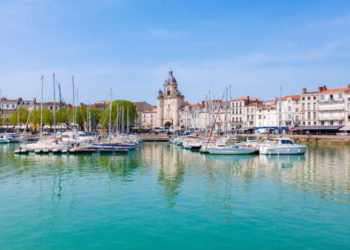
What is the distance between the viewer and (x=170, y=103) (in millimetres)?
116500

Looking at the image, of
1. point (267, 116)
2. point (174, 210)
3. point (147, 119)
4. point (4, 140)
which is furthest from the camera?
point (147, 119)

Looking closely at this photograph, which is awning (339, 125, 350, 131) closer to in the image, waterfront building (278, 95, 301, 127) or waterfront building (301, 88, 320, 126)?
waterfront building (301, 88, 320, 126)

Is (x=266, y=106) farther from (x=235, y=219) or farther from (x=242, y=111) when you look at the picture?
(x=235, y=219)

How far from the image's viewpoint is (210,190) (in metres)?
19.9

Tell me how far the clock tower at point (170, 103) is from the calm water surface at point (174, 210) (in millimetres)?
89417

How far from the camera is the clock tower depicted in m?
116

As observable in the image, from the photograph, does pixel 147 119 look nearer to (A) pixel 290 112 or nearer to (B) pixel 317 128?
(A) pixel 290 112

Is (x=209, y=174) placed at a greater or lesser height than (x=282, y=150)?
lesser

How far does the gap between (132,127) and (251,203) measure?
102694 mm

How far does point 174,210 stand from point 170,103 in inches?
4000

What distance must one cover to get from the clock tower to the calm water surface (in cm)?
8942

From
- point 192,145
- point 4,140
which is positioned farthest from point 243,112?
point 4,140

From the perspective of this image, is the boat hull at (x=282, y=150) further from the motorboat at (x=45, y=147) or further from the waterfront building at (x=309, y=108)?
the waterfront building at (x=309, y=108)

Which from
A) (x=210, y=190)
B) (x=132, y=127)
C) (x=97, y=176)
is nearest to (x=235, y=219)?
(x=210, y=190)
